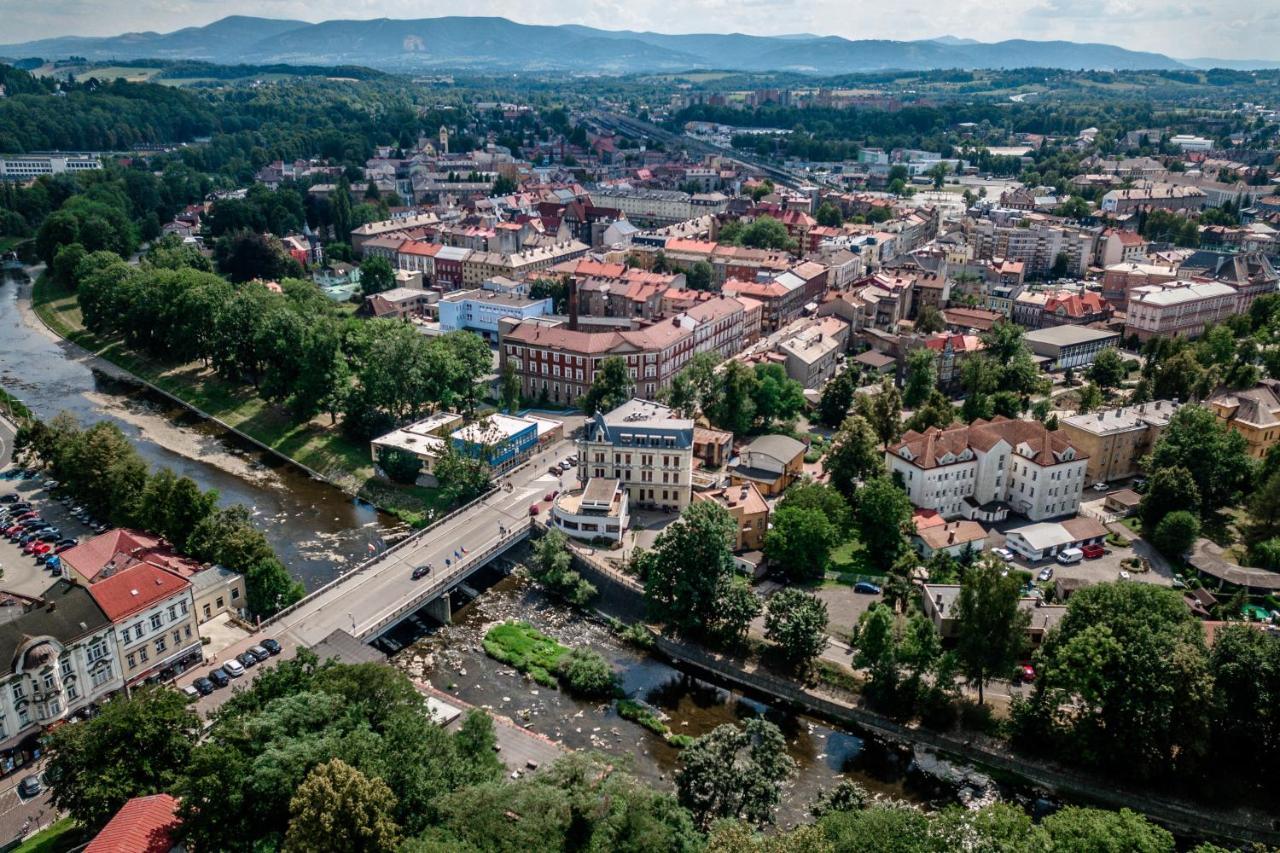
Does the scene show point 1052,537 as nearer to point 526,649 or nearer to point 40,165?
point 526,649

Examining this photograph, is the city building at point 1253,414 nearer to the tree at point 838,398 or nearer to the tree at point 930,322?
the tree at point 838,398

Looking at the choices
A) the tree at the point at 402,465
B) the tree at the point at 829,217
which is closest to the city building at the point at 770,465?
the tree at the point at 402,465

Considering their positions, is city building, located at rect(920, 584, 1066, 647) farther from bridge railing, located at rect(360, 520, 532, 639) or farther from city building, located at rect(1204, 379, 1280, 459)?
city building, located at rect(1204, 379, 1280, 459)

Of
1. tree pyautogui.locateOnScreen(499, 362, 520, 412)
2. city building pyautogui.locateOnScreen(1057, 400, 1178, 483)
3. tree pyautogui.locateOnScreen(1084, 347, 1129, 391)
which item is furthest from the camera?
tree pyautogui.locateOnScreen(1084, 347, 1129, 391)

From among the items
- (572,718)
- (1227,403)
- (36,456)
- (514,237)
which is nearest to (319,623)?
(572,718)

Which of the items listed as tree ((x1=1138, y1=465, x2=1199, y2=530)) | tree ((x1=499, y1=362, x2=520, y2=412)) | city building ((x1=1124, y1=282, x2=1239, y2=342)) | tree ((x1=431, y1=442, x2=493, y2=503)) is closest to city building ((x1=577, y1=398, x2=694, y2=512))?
tree ((x1=431, y1=442, x2=493, y2=503))

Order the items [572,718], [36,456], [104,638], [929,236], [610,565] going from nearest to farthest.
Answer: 1. [104,638]
2. [572,718]
3. [610,565]
4. [36,456]
5. [929,236]

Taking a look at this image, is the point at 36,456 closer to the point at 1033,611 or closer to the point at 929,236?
the point at 1033,611
